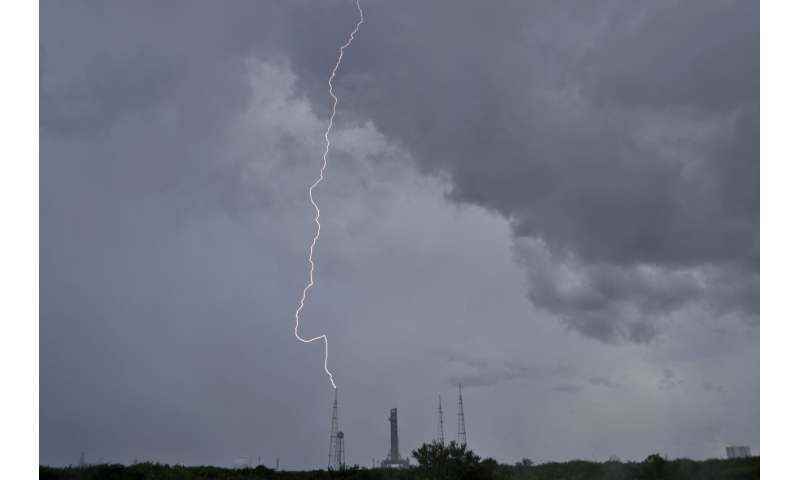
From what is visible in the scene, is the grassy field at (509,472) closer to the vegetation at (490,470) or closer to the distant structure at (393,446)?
the vegetation at (490,470)

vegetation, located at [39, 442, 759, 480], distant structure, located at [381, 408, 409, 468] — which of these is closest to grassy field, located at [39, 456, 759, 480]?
vegetation, located at [39, 442, 759, 480]

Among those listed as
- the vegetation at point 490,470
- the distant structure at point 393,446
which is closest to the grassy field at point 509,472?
the vegetation at point 490,470

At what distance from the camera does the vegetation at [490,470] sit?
20.7 metres

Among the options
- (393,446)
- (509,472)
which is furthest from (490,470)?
(393,446)

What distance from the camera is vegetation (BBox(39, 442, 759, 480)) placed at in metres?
20.7

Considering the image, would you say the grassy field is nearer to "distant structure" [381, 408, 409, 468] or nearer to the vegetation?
the vegetation

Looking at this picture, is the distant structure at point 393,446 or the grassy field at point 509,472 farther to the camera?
the distant structure at point 393,446

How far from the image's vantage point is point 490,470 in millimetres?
21766

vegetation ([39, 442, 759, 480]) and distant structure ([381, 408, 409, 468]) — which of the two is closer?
vegetation ([39, 442, 759, 480])
